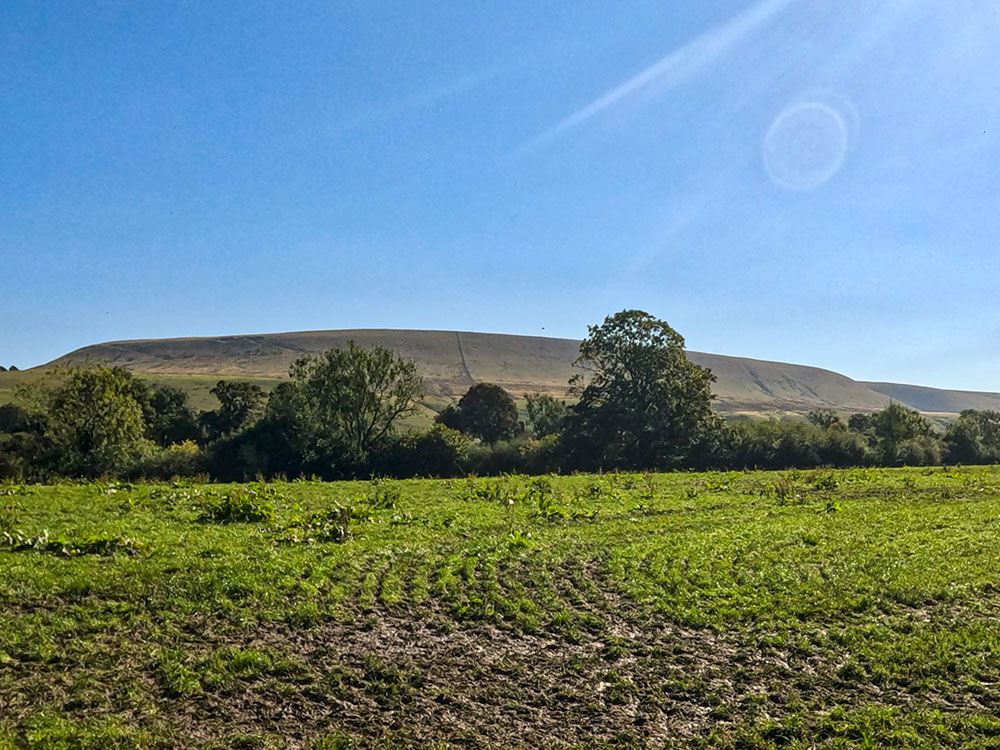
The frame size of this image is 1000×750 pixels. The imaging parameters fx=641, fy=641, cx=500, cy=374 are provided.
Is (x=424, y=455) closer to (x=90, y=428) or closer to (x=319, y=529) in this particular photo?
(x=90, y=428)

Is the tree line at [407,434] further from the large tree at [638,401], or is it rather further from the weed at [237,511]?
the weed at [237,511]

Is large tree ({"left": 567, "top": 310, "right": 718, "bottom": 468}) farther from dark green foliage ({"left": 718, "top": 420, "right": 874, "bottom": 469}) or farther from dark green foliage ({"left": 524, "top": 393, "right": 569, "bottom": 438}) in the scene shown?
dark green foliage ({"left": 524, "top": 393, "right": 569, "bottom": 438})

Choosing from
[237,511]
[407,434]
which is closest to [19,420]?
[407,434]

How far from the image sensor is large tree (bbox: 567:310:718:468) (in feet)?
185

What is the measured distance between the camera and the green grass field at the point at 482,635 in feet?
24.1

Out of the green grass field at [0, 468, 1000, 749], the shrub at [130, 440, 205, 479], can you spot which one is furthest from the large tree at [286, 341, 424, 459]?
the green grass field at [0, 468, 1000, 749]

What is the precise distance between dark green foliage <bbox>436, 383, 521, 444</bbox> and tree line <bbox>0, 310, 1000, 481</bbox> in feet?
40.8

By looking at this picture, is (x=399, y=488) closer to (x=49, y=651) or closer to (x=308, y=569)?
(x=308, y=569)

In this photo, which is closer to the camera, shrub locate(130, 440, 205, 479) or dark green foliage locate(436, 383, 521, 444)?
shrub locate(130, 440, 205, 479)

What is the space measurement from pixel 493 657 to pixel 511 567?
4905mm

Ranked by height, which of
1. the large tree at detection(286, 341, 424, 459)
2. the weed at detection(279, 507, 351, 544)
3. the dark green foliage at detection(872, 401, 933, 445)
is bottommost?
the weed at detection(279, 507, 351, 544)

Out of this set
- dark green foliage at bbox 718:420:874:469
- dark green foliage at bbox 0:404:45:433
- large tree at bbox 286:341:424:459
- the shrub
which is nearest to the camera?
A: the shrub

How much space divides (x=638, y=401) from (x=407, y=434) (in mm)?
20917

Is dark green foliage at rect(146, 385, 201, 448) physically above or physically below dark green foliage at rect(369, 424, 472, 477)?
above
